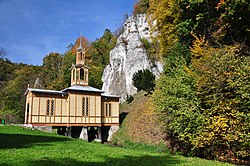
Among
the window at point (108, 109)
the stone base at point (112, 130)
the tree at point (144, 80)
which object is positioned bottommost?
the stone base at point (112, 130)

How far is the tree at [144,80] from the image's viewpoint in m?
32.8

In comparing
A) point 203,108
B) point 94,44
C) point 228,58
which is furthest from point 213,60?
point 94,44

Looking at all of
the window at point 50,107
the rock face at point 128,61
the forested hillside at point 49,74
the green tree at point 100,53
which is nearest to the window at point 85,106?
the window at point 50,107

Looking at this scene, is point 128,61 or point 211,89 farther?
point 128,61

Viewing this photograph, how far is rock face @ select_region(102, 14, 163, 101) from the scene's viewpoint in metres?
39.2

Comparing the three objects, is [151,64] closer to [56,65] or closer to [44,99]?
[44,99]

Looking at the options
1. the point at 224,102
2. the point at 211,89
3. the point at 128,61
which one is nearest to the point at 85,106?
the point at 211,89

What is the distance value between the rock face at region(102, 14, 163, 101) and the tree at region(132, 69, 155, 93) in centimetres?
227

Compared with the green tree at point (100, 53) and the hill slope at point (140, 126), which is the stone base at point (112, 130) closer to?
the hill slope at point (140, 126)

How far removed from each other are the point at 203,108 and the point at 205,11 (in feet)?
22.8

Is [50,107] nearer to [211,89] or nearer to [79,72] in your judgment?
[79,72]

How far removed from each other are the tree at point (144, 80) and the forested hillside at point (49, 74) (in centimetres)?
1250

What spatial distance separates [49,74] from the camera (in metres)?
53.8

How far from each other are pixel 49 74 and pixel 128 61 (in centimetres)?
2133
